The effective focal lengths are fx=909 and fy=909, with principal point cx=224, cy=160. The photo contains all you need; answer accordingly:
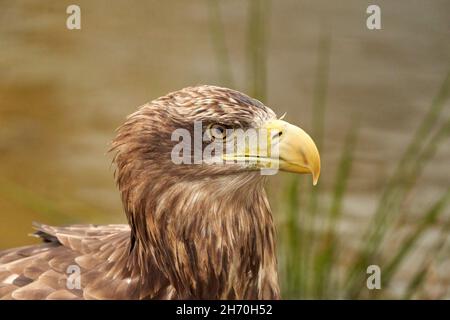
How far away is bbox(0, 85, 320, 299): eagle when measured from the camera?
256 cm

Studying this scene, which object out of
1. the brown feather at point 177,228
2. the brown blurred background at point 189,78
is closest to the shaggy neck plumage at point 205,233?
A: the brown feather at point 177,228

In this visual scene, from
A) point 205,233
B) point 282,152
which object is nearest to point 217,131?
point 282,152

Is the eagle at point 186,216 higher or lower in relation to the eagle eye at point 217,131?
lower

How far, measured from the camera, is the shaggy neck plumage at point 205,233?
8.56 ft

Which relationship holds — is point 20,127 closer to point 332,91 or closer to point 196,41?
point 196,41

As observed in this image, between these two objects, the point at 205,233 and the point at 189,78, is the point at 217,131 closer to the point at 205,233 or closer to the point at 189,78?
the point at 205,233

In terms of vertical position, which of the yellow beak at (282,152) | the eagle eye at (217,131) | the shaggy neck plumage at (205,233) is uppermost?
the eagle eye at (217,131)

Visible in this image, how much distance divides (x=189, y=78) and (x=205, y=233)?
3.04 meters

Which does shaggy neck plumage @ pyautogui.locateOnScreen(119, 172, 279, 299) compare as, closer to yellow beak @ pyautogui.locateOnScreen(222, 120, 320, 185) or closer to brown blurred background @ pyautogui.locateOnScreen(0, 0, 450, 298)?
yellow beak @ pyautogui.locateOnScreen(222, 120, 320, 185)

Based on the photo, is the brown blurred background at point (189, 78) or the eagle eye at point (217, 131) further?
the brown blurred background at point (189, 78)

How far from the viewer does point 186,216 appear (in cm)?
262

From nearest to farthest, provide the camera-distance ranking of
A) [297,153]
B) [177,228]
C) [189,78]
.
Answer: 1. [297,153]
2. [177,228]
3. [189,78]

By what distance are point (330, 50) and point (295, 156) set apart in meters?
3.50

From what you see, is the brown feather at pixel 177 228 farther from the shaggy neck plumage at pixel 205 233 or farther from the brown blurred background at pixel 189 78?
the brown blurred background at pixel 189 78
